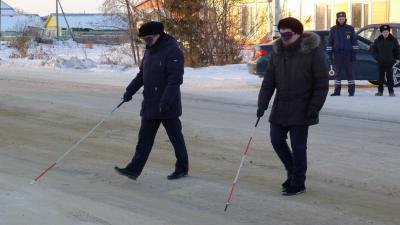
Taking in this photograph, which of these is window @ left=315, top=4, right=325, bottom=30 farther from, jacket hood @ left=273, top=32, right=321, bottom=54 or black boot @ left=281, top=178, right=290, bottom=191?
jacket hood @ left=273, top=32, right=321, bottom=54

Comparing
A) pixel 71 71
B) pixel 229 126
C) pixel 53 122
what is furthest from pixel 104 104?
pixel 71 71

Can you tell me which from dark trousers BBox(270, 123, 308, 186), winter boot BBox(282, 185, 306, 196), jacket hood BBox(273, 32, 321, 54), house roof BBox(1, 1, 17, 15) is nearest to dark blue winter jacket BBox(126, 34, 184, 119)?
dark trousers BBox(270, 123, 308, 186)

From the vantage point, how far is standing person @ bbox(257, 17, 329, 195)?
676 centimetres

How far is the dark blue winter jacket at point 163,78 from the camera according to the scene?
23.8ft

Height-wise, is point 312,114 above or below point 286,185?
above

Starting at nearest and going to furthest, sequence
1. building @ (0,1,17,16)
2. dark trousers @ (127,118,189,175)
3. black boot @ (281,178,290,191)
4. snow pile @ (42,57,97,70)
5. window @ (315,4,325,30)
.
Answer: black boot @ (281,178,290,191) → dark trousers @ (127,118,189,175) → snow pile @ (42,57,97,70) → window @ (315,4,325,30) → building @ (0,1,17,16)

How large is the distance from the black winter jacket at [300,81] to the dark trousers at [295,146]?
10 cm

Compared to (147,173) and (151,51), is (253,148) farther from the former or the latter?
(151,51)

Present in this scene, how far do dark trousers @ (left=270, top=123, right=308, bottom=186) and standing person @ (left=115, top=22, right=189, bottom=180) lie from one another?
1.07m

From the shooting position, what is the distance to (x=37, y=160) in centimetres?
897

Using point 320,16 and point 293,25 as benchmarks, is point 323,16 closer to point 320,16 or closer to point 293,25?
point 320,16

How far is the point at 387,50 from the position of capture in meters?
15.3

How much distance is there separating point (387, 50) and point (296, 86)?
9.04 meters

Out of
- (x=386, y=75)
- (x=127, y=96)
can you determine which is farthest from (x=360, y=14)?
(x=127, y=96)
